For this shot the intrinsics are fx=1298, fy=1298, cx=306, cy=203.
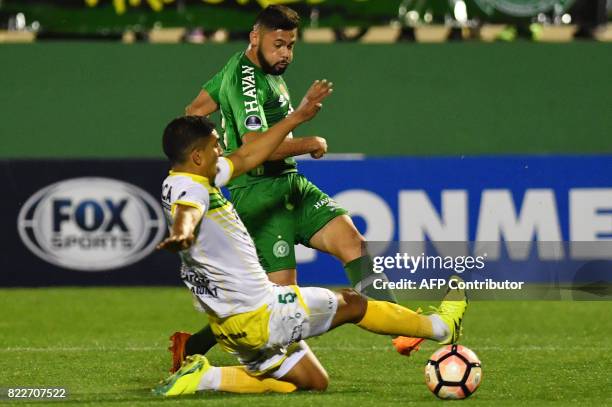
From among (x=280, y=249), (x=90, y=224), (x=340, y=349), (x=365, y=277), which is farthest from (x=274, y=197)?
(x=90, y=224)

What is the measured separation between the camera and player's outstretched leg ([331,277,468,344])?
22.6ft

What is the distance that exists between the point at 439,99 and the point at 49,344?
574 cm

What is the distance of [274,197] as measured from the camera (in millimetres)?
7832

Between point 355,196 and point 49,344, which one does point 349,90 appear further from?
point 49,344

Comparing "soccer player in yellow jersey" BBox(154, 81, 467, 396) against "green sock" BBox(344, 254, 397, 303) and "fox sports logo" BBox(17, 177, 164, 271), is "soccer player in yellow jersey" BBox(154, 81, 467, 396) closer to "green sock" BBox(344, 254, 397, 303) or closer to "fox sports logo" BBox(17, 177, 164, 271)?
"green sock" BBox(344, 254, 397, 303)

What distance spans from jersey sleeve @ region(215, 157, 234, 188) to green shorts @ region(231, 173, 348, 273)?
107cm

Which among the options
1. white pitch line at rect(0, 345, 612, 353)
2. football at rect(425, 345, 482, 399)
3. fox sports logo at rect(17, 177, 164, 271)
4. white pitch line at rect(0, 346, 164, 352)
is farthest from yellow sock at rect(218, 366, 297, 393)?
fox sports logo at rect(17, 177, 164, 271)

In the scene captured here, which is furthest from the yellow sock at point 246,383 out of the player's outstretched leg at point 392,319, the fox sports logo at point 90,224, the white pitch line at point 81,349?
the fox sports logo at point 90,224

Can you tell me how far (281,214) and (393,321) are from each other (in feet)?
3.96

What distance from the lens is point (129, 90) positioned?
539 inches

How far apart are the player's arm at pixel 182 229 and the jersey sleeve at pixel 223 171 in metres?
0.44

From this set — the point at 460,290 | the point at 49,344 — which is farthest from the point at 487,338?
the point at 49,344

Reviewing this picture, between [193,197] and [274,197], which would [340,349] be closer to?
[274,197]

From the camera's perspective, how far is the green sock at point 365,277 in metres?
7.75
